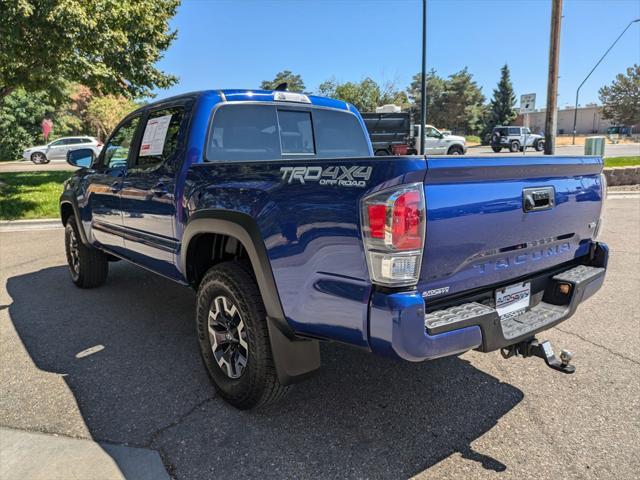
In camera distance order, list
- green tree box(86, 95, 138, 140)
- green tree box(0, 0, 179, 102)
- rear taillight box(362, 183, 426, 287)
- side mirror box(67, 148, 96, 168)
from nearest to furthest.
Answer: rear taillight box(362, 183, 426, 287), side mirror box(67, 148, 96, 168), green tree box(0, 0, 179, 102), green tree box(86, 95, 138, 140)

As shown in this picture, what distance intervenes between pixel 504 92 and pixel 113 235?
6723 cm

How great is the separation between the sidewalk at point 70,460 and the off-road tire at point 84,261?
Result: 288cm

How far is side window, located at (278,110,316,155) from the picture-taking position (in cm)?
384

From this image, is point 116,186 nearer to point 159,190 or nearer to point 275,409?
point 159,190

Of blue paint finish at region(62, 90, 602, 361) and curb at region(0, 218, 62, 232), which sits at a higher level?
blue paint finish at region(62, 90, 602, 361)

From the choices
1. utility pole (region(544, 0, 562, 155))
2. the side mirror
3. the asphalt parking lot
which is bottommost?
the asphalt parking lot

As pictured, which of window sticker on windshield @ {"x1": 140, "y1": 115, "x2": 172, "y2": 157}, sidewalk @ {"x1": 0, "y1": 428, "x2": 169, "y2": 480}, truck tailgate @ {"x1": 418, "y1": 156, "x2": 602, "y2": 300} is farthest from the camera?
window sticker on windshield @ {"x1": 140, "y1": 115, "x2": 172, "y2": 157}

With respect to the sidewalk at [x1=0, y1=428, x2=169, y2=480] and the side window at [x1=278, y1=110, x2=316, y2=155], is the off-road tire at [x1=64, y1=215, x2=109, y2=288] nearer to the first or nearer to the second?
the side window at [x1=278, y1=110, x2=316, y2=155]

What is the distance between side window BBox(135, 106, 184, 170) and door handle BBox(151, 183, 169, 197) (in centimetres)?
18

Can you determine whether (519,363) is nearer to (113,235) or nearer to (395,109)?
(113,235)

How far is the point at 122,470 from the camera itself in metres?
2.35

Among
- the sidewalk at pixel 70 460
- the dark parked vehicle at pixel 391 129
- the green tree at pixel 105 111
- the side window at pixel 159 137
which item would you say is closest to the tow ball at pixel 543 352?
the sidewalk at pixel 70 460

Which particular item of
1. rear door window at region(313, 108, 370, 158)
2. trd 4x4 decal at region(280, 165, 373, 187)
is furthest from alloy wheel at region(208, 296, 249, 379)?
rear door window at region(313, 108, 370, 158)

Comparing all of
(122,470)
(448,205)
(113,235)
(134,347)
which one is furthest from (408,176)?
(113,235)
